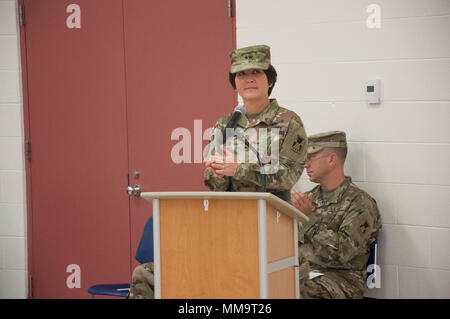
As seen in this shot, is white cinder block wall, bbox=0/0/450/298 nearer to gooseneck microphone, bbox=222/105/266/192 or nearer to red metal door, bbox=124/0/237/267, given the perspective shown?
red metal door, bbox=124/0/237/267

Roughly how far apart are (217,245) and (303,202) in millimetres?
1307

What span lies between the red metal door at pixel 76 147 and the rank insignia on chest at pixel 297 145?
1.60 metres

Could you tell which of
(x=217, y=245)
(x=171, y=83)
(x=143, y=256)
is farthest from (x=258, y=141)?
(x=171, y=83)

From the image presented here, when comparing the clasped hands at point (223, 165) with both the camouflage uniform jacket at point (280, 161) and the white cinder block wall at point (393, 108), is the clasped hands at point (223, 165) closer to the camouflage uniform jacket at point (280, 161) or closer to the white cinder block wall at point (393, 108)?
the camouflage uniform jacket at point (280, 161)

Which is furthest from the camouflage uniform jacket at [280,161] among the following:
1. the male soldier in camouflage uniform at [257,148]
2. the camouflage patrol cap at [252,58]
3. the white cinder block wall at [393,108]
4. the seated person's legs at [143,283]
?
the white cinder block wall at [393,108]

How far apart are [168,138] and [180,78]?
389 millimetres

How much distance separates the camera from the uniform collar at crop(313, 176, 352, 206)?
350cm

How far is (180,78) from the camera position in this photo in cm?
415

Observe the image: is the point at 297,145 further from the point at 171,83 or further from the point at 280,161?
the point at 171,83

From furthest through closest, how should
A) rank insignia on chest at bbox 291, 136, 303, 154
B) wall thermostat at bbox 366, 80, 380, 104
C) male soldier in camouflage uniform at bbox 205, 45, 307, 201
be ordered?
1. wall thermostat at bbox 366, 80, 380, 104
2. rank insignia on chest at bbox 291, 136, 303, 154
3. male soldier in camouflage uniform at bbox 205, 45, 307, 201

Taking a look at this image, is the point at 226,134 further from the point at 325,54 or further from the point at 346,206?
the point at 325,54

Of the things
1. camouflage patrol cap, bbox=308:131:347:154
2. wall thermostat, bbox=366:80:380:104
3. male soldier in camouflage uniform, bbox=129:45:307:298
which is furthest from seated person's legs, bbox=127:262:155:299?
wall thermostat, bbox=366:80:380:104

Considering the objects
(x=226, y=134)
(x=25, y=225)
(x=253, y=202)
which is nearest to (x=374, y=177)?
(x=226, y=134)

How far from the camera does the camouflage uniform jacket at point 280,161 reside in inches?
111
